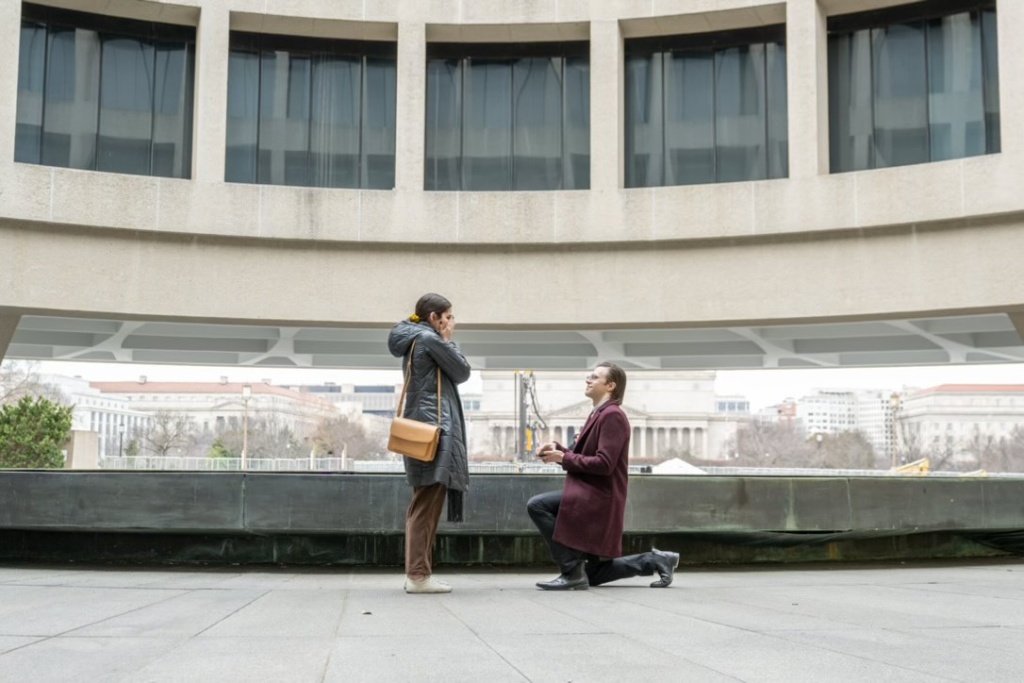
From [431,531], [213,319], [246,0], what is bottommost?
[431,531]

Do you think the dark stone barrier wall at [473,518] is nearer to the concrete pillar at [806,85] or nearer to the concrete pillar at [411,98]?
the concrete pillar at [806,85]

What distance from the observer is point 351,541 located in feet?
30.9

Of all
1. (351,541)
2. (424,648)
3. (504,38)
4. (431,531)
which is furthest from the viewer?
(504,38)

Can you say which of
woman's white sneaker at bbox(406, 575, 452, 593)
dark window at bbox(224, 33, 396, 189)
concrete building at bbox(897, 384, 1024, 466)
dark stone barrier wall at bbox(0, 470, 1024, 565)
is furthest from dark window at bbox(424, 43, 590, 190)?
concrete building at bbox(897, 384, 1024, 466)

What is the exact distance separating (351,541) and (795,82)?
1046 cm

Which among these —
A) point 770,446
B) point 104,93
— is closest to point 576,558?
point 104,93

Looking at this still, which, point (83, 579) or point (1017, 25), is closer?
point (83, 579)

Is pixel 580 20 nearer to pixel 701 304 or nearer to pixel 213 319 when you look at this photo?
pixel 701 304

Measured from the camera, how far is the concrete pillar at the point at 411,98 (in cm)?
1639

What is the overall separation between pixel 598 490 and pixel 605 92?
1041cm

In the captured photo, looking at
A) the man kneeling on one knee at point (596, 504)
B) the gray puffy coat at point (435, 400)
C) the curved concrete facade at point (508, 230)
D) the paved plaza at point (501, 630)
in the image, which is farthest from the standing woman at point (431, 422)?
the curved concrete facade at point (508, 230)

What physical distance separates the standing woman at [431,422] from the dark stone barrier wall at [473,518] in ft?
5.41

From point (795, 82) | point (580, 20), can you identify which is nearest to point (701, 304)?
point (795, 82)

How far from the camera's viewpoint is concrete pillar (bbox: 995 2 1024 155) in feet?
47.1
